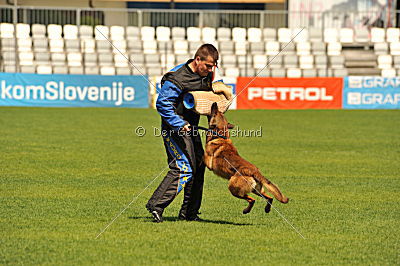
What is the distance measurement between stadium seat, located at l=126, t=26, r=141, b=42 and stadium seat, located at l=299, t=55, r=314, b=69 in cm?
691

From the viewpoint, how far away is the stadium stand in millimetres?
30594

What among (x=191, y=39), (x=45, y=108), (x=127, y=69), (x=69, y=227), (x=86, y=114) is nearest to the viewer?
(x=69, y=227)

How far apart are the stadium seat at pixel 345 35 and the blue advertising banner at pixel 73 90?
10.1 metres

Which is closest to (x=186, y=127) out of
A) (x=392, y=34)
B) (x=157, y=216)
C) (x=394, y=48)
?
(x=157, y=216)

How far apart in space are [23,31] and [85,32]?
8.28 ft

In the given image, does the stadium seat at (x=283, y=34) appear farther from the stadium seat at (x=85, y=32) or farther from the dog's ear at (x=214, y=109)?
the dog's ear at (x=214, y=109)

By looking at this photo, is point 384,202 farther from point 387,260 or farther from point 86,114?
point 86,114

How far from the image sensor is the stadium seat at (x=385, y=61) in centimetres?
Result: 3203

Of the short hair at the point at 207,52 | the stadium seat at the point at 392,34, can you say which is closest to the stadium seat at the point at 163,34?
the stadium seat at the point at 392,34

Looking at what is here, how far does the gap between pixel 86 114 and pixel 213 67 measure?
54.6 feet

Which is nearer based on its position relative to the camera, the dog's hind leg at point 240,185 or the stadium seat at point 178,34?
the dog's hind leg at point 240,185

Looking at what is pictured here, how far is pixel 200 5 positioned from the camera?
120 ft

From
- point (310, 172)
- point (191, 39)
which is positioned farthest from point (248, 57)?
point (310, 172)

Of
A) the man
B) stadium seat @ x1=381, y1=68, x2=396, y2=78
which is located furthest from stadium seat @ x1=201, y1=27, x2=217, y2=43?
the man
